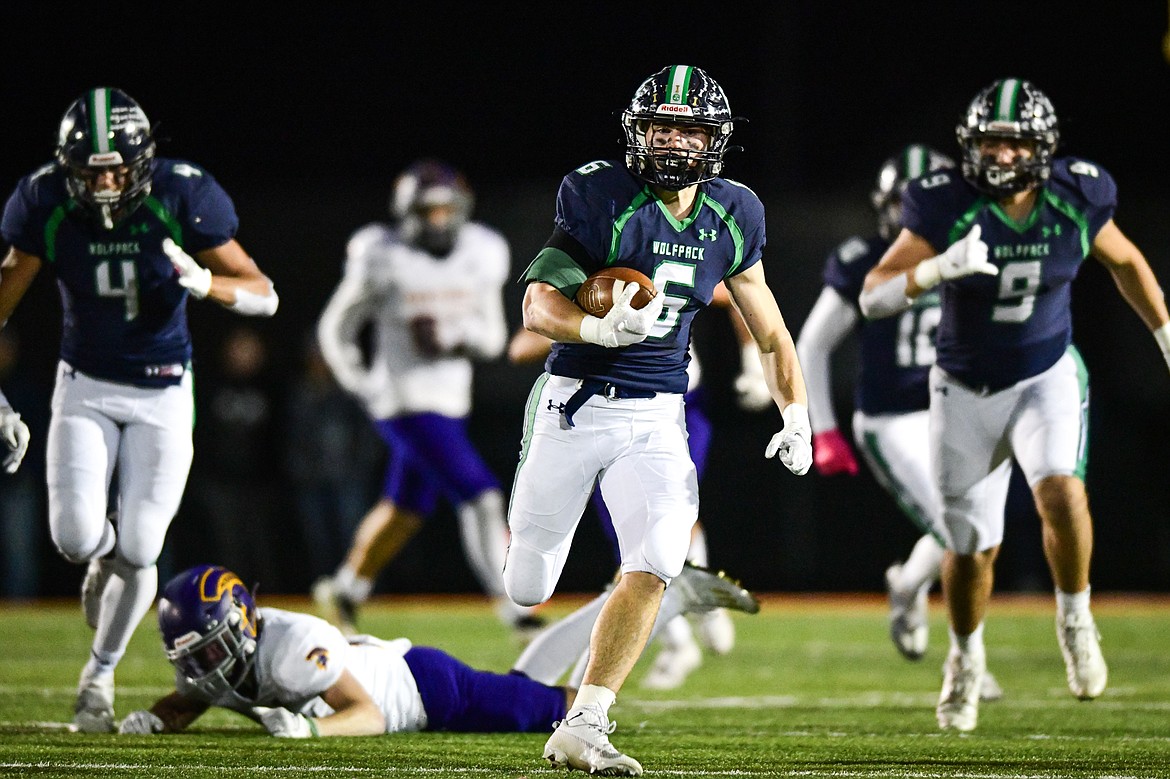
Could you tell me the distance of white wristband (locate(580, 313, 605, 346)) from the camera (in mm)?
4156

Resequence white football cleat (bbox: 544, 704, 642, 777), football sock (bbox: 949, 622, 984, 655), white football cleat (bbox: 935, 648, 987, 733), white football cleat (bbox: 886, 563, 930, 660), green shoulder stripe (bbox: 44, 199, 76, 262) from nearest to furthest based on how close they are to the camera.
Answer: white football cleat (bbox: 544, 704, 642, 777) < green shoulder stripe (bbox: 44, 199, 76, 262) < white football cleat (bbox: 935, 648, 987, 733) < football sock (bbox: 949, 622, 984, 655) < white football cleat (bbox: 886, 563, 930, 660)

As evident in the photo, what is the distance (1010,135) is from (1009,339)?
0.62m

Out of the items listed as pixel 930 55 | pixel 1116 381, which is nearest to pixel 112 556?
pixel 1116 381

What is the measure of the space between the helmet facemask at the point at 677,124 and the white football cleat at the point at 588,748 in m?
1.32

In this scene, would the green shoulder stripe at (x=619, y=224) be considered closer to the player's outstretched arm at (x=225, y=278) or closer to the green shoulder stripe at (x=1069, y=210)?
the player's outstretched arm at (x=225, y=278)

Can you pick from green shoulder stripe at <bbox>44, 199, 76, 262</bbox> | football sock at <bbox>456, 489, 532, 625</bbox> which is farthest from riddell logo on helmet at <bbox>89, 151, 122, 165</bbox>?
football sock at <bbox>456, 489, 532, 625</bbox>

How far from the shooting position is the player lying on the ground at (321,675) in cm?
478

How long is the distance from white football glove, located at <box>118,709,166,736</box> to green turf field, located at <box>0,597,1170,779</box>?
0.08 meters

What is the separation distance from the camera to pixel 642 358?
4.51 meters

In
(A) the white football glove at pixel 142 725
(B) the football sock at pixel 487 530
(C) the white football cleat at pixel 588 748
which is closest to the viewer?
(C) the white football cleat at pixel 588 748

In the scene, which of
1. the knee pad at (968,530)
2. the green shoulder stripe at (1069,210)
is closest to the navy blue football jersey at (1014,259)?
the green shoulder stripe at (1069,210)

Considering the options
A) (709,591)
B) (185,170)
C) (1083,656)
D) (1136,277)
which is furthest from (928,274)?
(185,170)

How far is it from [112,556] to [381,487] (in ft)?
19.9

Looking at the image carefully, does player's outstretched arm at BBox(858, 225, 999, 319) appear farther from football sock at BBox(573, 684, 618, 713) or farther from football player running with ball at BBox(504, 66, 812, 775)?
football sock at BBox(573, 684, 618, 713)
